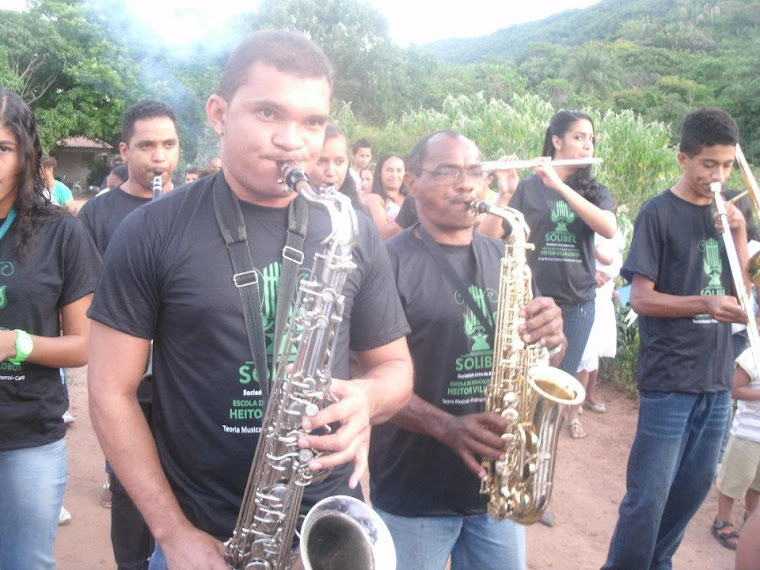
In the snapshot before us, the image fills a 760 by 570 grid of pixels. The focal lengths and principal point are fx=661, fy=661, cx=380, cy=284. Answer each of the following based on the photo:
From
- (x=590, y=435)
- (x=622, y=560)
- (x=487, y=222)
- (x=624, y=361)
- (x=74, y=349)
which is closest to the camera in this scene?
(x=74, y=349)

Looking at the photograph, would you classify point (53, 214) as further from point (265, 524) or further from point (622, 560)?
point (622, 560)

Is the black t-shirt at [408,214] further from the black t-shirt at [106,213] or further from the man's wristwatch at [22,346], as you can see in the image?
the man's wristwatch at [22,346]

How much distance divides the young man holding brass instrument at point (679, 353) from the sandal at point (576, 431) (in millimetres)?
2659

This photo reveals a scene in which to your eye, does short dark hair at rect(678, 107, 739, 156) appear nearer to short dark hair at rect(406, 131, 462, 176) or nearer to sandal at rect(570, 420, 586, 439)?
short dark hair at rect(406, 131, 462, 176)

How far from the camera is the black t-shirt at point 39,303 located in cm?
268

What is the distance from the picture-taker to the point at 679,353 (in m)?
3.69

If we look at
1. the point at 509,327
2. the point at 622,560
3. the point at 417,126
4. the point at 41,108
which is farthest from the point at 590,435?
the point at 41,108

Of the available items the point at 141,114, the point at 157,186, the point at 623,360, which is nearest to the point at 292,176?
the point at 157,186

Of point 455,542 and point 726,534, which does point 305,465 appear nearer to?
point 455,542

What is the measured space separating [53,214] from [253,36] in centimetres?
136

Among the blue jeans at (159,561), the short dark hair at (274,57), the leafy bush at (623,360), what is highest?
the short dark hair at (274,57)

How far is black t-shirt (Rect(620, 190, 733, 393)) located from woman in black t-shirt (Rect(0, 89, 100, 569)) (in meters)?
2.92

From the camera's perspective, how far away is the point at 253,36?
2074 mm

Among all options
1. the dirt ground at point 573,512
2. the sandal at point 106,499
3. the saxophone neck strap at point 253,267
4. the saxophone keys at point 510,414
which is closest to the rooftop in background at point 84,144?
the dirt ground at point 573,512
